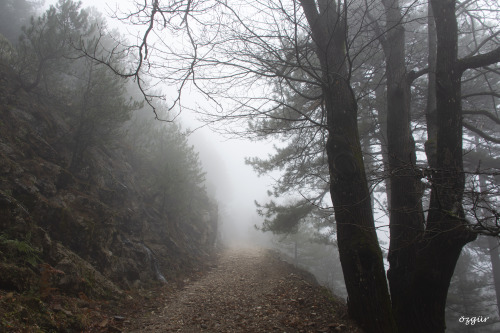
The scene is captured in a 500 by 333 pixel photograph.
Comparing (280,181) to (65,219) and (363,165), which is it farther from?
(65,219)

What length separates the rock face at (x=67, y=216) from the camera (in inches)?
186

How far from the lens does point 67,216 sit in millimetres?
6281

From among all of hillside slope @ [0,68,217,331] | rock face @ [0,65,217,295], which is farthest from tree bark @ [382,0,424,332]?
rock face @ [0,65,217,295]

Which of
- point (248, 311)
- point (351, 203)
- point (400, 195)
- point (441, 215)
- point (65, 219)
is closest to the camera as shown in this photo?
point (441, 215)

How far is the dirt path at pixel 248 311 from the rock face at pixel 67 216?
1478mm

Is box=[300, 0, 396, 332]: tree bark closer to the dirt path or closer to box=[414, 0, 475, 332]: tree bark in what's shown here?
the dirt path

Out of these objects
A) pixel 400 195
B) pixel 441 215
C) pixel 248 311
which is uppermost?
pixel 400 195

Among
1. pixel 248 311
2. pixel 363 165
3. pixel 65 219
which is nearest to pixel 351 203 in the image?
pixel 363 165

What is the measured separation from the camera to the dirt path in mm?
3846

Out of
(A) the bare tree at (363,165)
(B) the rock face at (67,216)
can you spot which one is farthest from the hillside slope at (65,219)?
(A) the bare tree at (363,165)

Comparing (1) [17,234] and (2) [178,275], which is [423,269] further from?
(2) [178,275]

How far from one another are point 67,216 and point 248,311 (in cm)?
511

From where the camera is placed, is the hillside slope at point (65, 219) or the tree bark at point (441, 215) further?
the hillside slope at point (65, 219)

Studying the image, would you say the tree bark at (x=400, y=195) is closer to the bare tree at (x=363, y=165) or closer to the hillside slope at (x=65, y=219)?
the bare tree at (x=363, y=165)
